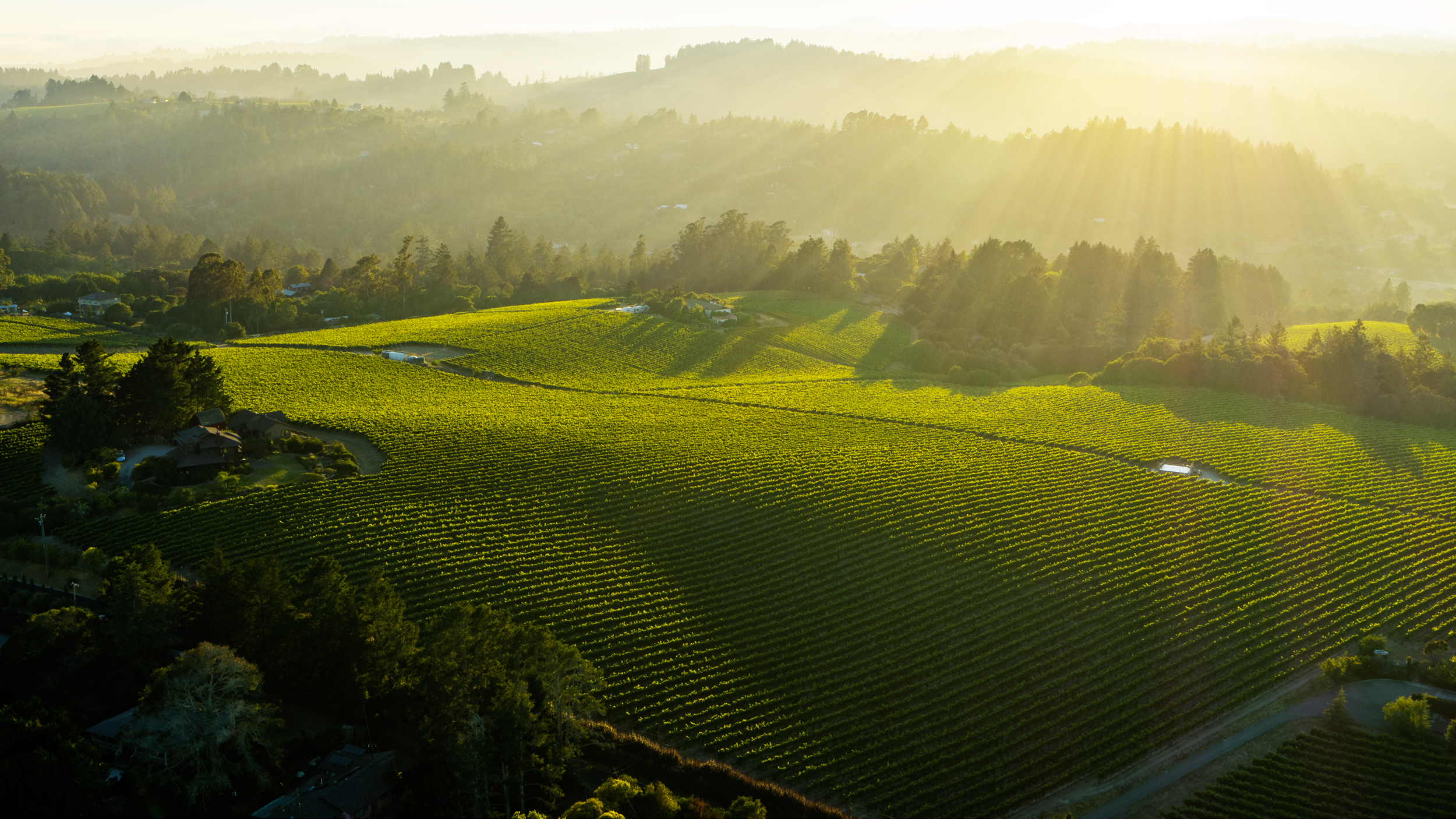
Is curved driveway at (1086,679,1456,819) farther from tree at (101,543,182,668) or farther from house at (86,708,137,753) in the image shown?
tree at (101,543,182,668)

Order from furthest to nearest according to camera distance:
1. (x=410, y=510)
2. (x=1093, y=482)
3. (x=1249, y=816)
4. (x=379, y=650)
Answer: (x=1093, y=482), (x=410, y=510), (x=379, y=650), (x=1249, y=816)

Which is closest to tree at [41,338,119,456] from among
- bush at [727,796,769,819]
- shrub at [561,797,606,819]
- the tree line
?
shrub at [561,797,606,819]

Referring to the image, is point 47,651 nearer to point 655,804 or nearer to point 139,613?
point 139,613

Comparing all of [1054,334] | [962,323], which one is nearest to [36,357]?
[962,323]

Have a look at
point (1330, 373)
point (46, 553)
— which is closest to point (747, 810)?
point (46, 553)

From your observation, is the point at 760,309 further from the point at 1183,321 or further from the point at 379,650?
the point at 379,650


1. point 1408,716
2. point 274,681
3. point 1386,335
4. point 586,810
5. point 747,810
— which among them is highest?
point 1386,335
